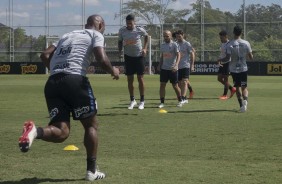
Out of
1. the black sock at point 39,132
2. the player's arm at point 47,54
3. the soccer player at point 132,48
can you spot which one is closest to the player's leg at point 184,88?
the soccer player at point 132,48

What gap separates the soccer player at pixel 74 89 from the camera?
5.66 meters

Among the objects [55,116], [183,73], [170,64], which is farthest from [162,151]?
[183,73]

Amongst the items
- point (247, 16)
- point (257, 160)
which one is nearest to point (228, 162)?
point (257, 160)

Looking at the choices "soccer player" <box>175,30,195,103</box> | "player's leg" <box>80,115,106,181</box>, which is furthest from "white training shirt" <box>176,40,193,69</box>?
"player's leg" <box>80,115,106,181</box>

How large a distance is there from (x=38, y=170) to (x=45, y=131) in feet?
2.55

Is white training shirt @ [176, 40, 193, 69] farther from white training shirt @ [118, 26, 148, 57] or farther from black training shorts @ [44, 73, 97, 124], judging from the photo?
black training shorts @ [44, 73, 97, 124]

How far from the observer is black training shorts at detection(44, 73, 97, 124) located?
5.66 m

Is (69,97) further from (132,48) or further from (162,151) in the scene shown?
(132,48)

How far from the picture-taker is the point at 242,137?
8531 millimetres

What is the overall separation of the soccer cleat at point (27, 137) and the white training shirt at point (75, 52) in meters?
0.73

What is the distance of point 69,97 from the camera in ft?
18.6

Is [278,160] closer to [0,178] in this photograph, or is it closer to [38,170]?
[38,170]

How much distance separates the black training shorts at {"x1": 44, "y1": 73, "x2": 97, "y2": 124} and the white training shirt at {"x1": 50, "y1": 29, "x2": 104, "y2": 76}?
8 cm

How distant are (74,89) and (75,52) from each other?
401mm
